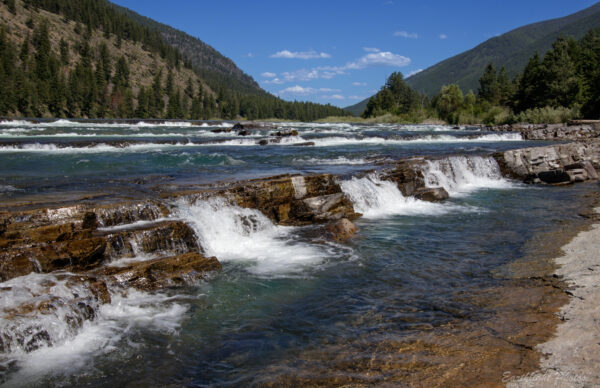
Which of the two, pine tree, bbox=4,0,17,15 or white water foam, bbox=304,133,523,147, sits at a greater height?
pine tree, bbox=4,0,17,15

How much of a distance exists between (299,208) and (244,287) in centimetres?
470

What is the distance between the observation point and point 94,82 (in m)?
94.1

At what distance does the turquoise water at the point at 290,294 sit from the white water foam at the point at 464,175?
2.58 m

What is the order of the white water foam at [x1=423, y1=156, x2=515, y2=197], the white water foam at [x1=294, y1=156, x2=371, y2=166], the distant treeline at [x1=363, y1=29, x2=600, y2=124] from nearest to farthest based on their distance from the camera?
the white water foam at [x1=423, y1=156, x2=515, y2=197]
the white water foam at [x1=294, y1=156, x2=371, y2=166]
the distant treeline at [x1=363, y1=29, x2=600, y2=124]

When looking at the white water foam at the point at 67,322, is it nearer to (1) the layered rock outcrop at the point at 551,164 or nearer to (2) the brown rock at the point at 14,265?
(2) the brown rock at the point at 14,265

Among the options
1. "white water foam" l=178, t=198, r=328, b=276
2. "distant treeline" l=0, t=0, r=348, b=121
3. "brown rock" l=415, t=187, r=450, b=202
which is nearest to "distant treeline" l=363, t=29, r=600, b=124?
"brown rock" l=415, t=187, r=450, b=202

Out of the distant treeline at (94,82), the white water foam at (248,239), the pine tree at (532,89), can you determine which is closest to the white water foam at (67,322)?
the white water foam at (248,239)

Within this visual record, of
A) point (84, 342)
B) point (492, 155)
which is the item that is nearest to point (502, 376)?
point (84, 342)

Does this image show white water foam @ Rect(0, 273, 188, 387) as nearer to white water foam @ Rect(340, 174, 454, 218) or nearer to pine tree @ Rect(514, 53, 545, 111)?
white water foam @ Rect(340, 174, 454, 218)

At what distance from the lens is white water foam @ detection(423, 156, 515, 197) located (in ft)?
54.6

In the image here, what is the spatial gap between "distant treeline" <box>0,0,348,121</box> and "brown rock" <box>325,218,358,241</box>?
85.8 metres

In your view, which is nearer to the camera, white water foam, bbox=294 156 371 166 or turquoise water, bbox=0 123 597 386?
turquoise water, bbox=0 123 597 386

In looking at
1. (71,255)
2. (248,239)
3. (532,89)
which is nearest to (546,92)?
(532,89)

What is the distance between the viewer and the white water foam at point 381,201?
12891mm
